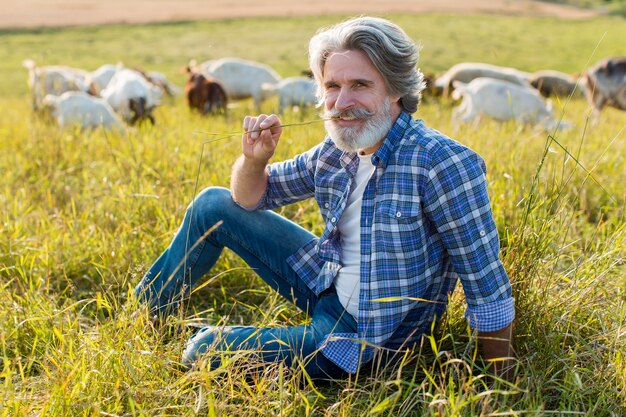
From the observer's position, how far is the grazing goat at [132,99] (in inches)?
356

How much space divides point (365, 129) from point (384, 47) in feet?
0.96

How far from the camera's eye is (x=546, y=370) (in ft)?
8.61

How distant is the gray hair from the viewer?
8.39 ft

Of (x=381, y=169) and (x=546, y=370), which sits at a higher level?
(x=381, y=169)

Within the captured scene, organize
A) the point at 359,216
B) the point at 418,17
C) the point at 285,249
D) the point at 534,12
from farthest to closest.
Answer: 1. the point at 534,12
2. the point at 418,17
3. the point at 285,249
4. the point at 359,216

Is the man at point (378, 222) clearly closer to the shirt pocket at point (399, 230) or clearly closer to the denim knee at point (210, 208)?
the shirt pocket at point (399, 230)

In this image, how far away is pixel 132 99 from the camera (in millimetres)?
9398

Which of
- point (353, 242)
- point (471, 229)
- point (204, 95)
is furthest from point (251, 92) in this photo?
point (471, 229)

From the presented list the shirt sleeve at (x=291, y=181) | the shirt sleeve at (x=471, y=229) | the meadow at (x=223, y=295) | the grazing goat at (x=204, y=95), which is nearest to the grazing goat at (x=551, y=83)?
the grazing goat at (x=204, y=95)

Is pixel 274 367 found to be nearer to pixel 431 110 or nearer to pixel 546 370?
pixel 546 370

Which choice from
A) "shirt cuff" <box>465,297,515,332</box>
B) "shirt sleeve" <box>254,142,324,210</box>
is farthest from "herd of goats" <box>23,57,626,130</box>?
"shirt cuff" <box>465,297,515,332</box>

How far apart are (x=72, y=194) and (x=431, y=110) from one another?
20.4ft

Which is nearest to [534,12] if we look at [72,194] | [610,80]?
[610,80]

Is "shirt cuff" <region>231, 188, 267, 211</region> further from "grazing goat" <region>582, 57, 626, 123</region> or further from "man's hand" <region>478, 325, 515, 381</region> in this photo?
"grazing goat" <region>582, 57, 626, 123</region>
